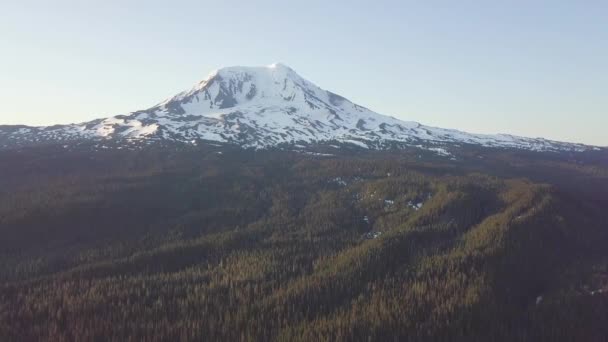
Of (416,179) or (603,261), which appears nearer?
(603,261)

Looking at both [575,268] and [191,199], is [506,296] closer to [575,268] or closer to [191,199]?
[575,268]

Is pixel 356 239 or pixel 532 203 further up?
pixel 532 203

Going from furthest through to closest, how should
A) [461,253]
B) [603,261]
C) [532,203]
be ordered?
[532,203] < [603,261] < [461,253]

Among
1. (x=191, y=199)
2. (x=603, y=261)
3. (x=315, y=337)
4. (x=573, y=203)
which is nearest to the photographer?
(x=315, y=337)

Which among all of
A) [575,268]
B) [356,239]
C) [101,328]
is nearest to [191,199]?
[356,239]

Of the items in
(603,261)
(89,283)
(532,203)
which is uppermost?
(532,203)

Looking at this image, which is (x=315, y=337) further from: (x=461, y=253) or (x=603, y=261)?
(x=603, y=261)

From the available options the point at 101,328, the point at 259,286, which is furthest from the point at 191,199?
the point at 101,328
